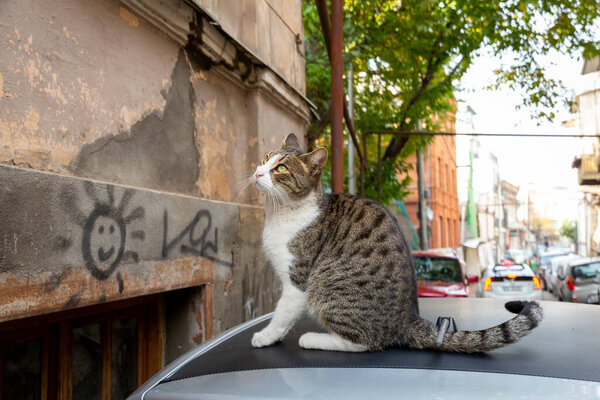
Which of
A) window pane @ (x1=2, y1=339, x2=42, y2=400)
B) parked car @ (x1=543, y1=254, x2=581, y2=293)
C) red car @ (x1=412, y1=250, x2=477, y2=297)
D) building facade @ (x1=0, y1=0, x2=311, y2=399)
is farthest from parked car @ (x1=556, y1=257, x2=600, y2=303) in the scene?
window pane @ (x1=2, y1=339, x2=42, y2=400)

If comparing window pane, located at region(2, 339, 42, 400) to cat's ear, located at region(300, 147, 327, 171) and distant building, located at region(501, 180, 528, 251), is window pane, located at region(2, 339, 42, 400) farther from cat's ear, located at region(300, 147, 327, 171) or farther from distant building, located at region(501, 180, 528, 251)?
distant building, located at region(501, 180, 528, 251)

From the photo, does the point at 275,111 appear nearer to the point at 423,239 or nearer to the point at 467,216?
the point at 423,239

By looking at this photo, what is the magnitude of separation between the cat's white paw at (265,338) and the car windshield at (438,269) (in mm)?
9460

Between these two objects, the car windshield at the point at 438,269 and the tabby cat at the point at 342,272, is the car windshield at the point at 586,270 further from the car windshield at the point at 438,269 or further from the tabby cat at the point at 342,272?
the tabby cat at the point at 342,272

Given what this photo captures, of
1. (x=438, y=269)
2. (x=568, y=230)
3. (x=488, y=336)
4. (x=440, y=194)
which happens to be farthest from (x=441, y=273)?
(x=568, y=230)

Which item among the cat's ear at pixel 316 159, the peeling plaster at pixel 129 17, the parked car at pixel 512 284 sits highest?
the peeling plaster at pixel 129 17

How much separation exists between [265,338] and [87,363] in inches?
67.9

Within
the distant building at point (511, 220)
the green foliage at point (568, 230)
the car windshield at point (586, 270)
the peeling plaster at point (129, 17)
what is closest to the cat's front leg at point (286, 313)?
the peeling plaster at point (129, 17)

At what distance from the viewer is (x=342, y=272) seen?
7.48 ft

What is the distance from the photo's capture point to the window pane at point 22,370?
2689mm

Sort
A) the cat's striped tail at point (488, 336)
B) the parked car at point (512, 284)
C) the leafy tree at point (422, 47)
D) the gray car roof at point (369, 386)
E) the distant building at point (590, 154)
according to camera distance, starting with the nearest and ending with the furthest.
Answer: the gray car roof at point (369, 386), the cat's striped tail at point (488, 336), the leafy tree at point (422, 47), the parked car at point (512, 284), the distant building at point (590, 154)

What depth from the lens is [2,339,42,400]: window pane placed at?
8.82ft

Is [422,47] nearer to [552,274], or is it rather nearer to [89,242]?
[89,242]

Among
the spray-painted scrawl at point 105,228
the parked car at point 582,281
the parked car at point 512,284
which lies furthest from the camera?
the parked car at point 582,281
